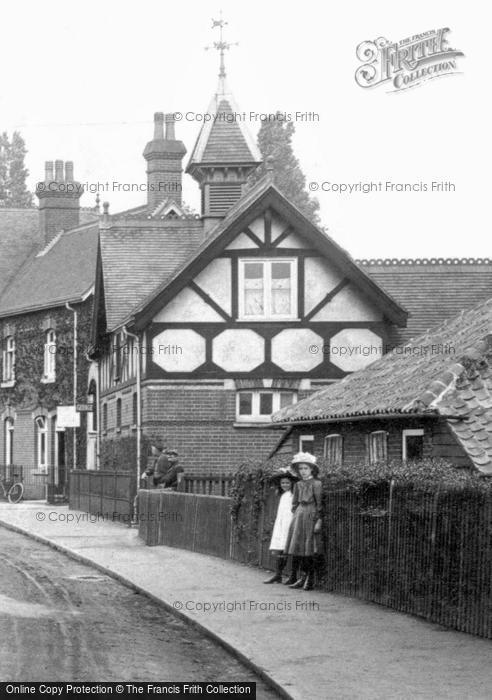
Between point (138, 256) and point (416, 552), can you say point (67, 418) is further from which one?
point (416, 552)

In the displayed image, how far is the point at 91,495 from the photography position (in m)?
33.0

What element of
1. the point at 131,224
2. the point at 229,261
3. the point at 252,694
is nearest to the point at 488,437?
the point at 252,694

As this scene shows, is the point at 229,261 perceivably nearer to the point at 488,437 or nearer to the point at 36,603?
the point at 488,437

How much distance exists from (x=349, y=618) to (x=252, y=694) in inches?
172

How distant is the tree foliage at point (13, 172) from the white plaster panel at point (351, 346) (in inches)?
2023

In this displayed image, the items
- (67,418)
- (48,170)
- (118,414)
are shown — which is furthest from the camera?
(48,170)

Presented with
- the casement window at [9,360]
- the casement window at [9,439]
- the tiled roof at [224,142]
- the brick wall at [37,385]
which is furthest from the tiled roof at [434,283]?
the casement window at [9,439]

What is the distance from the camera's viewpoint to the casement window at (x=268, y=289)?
32344 millimetres

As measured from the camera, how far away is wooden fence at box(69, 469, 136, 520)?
28641 mm

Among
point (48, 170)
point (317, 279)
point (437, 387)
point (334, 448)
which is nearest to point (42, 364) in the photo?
point (48, 170)

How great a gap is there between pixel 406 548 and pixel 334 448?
10.5 m

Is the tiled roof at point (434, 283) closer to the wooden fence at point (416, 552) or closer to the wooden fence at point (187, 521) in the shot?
the wooden fence at point (187, 521)

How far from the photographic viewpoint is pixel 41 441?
46469 mm

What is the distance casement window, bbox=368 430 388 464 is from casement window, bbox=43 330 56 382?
23.4 meters
